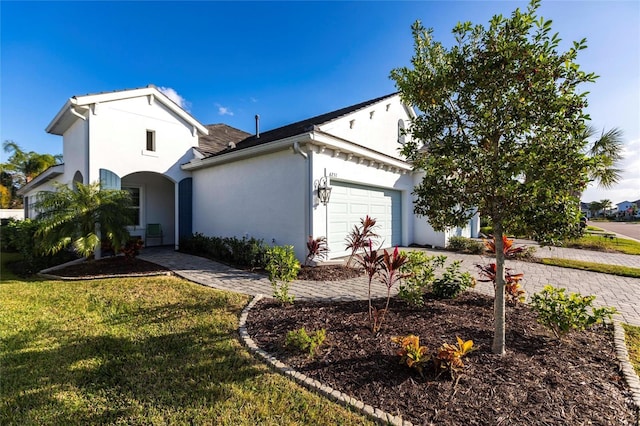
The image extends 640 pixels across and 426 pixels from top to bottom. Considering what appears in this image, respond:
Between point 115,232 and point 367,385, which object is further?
point 115,232

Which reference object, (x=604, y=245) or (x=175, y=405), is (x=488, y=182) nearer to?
(x=175, y=405)

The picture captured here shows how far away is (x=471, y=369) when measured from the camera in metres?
2.98

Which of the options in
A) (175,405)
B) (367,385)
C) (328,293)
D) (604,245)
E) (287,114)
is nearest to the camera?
(175,405)

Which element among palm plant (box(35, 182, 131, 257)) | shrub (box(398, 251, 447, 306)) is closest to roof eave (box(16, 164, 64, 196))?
palm plant (box(35, 182, 131, 257))

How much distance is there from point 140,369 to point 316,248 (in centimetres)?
522

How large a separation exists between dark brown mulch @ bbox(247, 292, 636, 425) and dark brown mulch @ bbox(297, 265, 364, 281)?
248 centimetres

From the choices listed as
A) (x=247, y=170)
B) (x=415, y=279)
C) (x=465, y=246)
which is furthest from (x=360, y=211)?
(x=415, y=279)

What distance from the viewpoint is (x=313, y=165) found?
26.9 ft

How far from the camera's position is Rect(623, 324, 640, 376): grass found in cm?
328

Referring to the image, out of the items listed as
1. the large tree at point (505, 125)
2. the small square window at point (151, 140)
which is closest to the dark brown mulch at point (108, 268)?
the small square window at point (151, 140)

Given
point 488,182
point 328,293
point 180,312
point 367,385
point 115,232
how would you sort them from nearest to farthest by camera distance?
point 367,385 → point 488,182 → point 180,312 → point 328,293 → point 115,232

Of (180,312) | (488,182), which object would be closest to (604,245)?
(488,182)

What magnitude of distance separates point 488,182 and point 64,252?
11.9m

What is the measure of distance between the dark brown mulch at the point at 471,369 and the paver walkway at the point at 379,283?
4.40 feet
